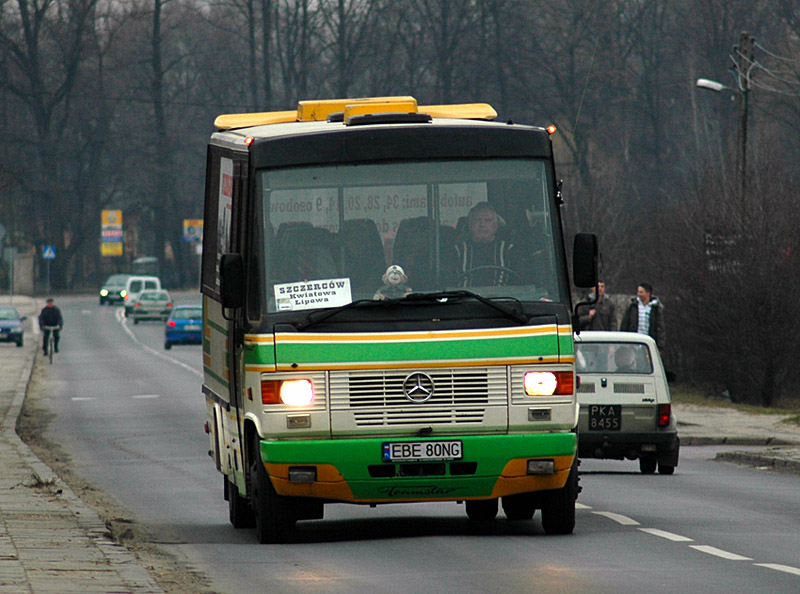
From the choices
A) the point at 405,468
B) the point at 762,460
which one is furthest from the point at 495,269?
the point at 762,460

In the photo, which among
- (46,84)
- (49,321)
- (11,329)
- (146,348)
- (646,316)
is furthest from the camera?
(46,84)

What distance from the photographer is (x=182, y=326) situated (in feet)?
195

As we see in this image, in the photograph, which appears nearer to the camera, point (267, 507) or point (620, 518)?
point (267, 507)

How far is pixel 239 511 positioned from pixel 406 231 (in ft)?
9.13

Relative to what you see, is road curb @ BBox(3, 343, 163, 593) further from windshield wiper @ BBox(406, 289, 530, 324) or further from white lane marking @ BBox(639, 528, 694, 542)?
white lane marking @ BBox(639, 528, 694, 542)

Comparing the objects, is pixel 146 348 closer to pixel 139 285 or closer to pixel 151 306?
pixel 151 306

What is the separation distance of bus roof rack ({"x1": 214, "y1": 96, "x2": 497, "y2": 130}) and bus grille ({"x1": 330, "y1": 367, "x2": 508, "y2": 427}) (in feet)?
6.06

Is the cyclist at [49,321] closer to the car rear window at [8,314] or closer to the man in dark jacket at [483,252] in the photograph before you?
the car rear window at [8,314]

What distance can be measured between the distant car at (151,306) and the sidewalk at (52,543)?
61.2 metres

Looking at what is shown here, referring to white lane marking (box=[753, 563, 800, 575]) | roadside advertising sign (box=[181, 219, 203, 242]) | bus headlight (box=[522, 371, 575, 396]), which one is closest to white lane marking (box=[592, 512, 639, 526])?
bus headlight (box=[522, 371, 575, 396])

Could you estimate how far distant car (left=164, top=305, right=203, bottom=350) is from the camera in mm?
59188

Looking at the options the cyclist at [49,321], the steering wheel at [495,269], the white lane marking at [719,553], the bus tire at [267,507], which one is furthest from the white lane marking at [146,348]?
the white lane marking at [719,553]

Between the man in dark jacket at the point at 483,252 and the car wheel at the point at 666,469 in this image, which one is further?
the car wheel at the point at 666,469

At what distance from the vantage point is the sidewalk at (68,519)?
30.3 ft
